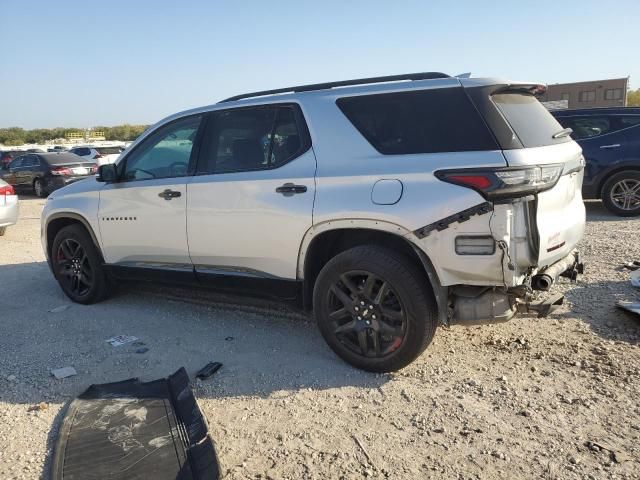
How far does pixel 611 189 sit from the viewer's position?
29.0 feet

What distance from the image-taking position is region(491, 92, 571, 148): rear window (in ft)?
11.0

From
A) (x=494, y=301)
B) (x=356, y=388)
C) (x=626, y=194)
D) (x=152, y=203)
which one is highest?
(x=152, y=203)

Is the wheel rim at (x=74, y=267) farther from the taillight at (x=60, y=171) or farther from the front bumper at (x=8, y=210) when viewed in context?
the taillight at (x=60, y=171)

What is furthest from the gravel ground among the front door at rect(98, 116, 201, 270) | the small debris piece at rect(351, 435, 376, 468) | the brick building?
the brick building

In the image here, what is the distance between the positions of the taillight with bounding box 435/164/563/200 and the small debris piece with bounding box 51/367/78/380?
119 inches

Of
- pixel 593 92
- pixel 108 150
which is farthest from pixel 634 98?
pixel 108 150

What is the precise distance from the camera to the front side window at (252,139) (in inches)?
157

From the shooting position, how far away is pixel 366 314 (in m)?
3.67

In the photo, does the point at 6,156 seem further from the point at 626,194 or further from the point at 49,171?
the point at 626,194

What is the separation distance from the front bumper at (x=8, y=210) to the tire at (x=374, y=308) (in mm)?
8029

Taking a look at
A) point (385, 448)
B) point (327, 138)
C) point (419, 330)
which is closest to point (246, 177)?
point (327, 138)

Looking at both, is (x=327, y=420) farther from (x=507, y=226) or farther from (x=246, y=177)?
(x=246, y=177)

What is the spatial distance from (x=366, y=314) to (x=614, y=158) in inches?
276

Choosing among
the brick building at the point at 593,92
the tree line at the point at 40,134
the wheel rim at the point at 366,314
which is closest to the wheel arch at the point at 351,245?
the wheel rim at the point at 366,314
